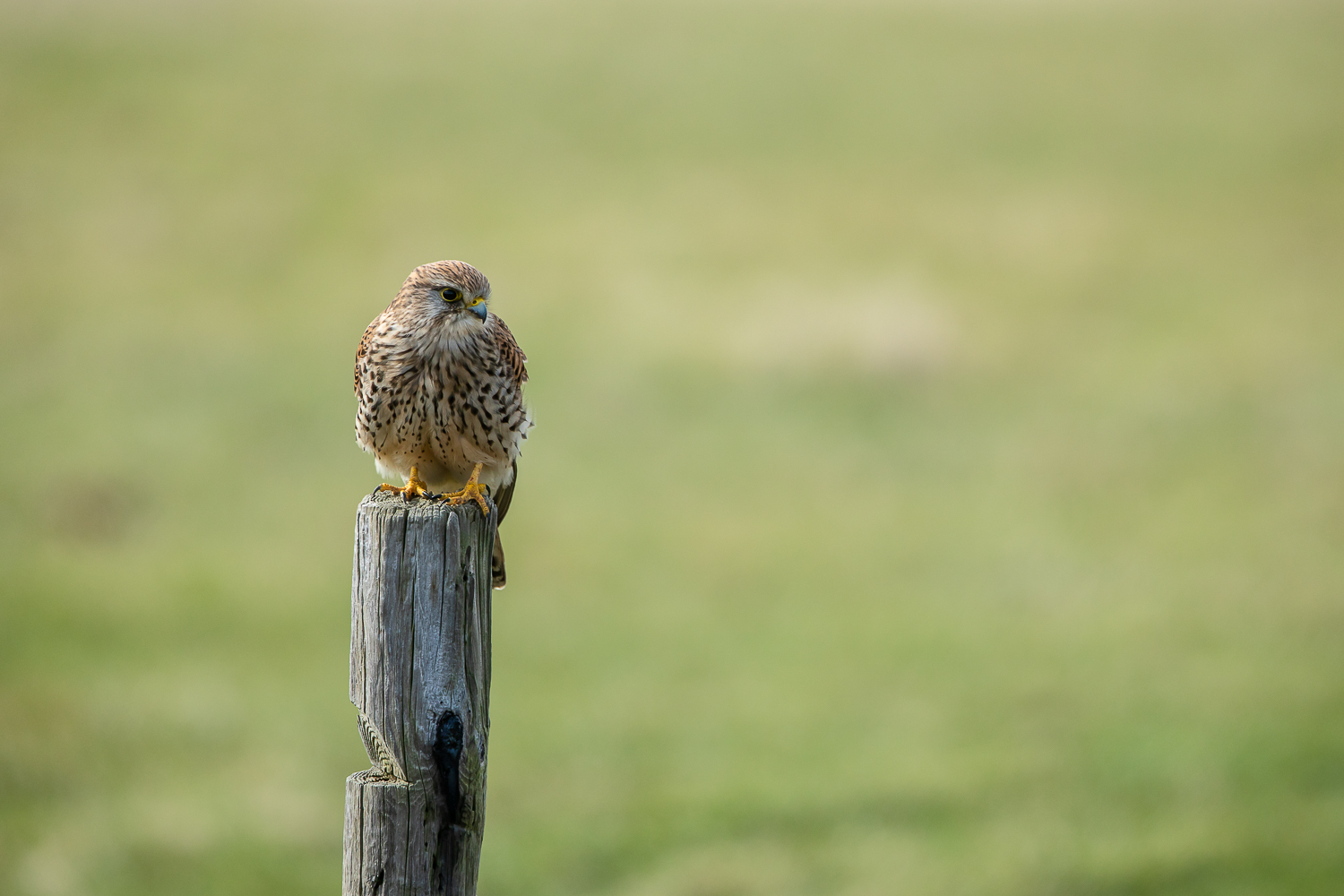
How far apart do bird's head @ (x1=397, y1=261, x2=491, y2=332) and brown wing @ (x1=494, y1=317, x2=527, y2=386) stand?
10 cm

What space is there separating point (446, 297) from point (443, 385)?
36 centimetres

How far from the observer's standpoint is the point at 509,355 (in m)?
4.87

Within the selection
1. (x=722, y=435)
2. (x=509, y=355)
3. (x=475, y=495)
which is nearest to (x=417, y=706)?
(x=475, y=495)

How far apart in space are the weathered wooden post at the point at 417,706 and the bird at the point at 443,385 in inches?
45.8

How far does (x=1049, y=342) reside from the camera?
18.2m

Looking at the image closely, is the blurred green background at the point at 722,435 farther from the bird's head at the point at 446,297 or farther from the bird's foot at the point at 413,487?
the bird's head at the point at 446,297

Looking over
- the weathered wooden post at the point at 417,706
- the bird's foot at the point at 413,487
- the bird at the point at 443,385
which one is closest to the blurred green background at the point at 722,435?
the bird's foot at the point at 413,487

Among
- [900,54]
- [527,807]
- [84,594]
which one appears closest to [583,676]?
[527,807]

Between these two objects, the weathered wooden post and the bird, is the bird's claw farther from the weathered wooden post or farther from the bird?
the weathered wooden post

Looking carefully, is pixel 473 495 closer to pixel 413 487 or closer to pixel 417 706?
pixel 413 487

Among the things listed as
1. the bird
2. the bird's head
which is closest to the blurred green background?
the bird

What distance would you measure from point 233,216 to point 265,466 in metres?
7.16

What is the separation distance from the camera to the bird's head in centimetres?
477

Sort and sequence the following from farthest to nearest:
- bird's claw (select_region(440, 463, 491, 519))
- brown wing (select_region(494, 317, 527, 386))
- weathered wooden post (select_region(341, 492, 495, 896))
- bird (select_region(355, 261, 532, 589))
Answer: brown wing (select_region(494, 317, 527, 386)), bird (select_region(355, 261, 532, 589)), bird's claw (select_region(440, 463, 491, 519)), weathered wooden post (select_region(341, 492, 495, 896))
